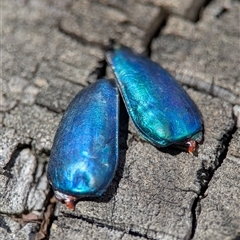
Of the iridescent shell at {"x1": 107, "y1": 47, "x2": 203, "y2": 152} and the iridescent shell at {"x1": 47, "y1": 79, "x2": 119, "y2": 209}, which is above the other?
the iridescent shell at {"x1": 107, "y1": 47, "x2": 203, "y2": 152}

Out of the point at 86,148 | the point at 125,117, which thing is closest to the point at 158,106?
the point at 125,117

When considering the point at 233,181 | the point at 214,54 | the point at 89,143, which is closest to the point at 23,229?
the point at 89,143

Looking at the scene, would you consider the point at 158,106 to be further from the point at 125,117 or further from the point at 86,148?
the point at 86,148

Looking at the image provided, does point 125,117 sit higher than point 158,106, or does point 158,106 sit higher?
point 158,106

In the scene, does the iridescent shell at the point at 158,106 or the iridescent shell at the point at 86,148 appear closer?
the iridescent shell at the point at 86,148

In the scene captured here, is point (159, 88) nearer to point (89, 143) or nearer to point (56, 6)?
point (89, 143)

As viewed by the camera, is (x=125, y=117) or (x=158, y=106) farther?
(x=125, y=117)

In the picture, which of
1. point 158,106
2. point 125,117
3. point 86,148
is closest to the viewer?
point 86,148
